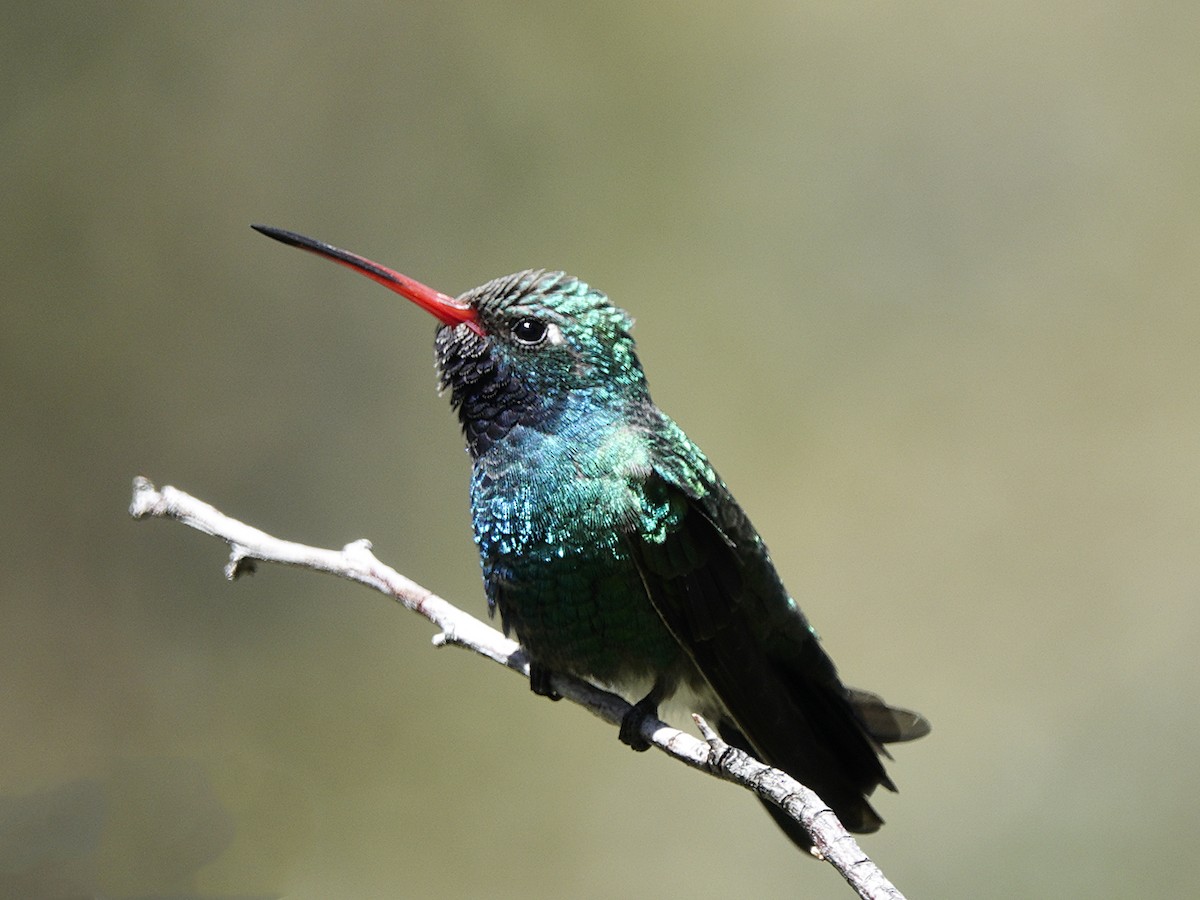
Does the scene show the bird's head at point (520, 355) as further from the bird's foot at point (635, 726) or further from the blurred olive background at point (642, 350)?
the blurred olive background at point (642, 350)

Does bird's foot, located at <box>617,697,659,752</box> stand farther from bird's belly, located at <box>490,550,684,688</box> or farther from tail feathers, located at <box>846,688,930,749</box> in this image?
tail feathers, located at <box>846,688,930,749</box>

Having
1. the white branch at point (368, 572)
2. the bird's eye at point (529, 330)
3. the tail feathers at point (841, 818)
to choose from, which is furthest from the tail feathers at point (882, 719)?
the bird's eye at point (529, 330)

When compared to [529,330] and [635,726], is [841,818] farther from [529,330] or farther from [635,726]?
[529,330]

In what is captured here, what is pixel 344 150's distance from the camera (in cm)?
531

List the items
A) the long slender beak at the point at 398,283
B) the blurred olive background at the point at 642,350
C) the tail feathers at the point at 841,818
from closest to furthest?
the long slender beak at the point at 398,283 < the tail feathers at the point at 841,818 < the blurred olive background at the point at 642,350

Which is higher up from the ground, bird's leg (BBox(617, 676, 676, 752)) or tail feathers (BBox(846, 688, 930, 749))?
tail feathers (BBox(846, 688, 930, 749))

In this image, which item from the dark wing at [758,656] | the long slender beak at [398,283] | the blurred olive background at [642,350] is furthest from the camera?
the blurred olive background at [642,350]

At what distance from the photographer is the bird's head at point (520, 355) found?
2.62 m

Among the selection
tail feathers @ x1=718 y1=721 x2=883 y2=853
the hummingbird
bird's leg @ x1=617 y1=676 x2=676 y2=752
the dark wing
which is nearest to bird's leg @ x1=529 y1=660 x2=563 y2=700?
the hummingbird

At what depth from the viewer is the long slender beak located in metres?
2.43

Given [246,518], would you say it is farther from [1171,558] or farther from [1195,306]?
[1195,306]

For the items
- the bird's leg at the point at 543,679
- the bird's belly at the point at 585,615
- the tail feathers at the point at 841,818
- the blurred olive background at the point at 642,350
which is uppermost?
the blurred olive background at the point at 642,350

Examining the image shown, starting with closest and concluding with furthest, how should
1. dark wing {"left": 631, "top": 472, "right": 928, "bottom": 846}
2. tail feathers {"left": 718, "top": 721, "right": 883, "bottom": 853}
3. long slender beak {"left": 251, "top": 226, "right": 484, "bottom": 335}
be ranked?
1. long slender beak {"left": 251, "top": 226, "right": 484, "bottom": 335}
2. dark wing {"left": 631, "top": 472, "right": 928, "bottom": 846}
3. tail feathers {"left": 718, "top": 721, "right": 883, "bottom": 853}

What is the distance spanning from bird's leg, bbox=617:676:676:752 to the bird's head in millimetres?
621
